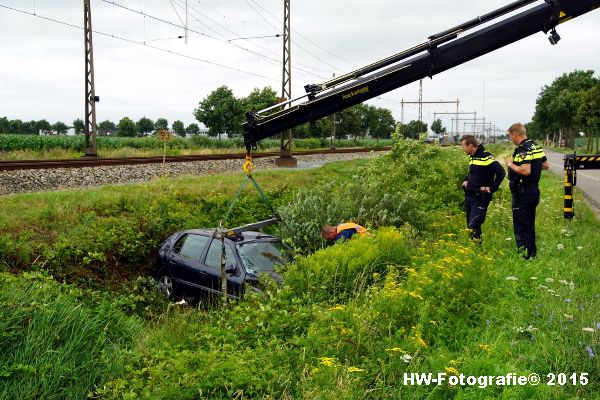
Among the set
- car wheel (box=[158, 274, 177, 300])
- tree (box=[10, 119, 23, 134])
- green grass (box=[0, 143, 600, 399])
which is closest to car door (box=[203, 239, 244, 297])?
car wheel (box=[158, 274, 177, 300])

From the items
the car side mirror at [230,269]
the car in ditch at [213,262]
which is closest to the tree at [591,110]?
the car in ditch at [213,262]

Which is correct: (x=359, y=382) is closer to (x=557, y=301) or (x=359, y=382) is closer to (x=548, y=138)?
(x=557, y=301)

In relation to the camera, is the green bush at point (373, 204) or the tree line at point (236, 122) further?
the tree line at point (236, 122)

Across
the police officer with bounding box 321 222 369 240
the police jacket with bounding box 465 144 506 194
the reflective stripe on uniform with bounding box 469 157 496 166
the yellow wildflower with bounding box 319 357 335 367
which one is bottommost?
the yellow wildflower with bounding box 319 357 335 367

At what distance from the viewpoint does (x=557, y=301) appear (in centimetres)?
566

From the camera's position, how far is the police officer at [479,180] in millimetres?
9117

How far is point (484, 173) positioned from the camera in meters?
9.16

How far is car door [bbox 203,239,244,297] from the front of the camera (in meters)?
8.15

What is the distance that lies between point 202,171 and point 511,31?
14417 millimetres

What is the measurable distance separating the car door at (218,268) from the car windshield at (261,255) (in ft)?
0.51

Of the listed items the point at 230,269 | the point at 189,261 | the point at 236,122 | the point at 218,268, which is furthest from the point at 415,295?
the point at 236,122

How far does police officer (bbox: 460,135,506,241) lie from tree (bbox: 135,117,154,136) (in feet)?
286

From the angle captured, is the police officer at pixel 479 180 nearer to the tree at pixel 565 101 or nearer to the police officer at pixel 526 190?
the police officer at pixel 526 190

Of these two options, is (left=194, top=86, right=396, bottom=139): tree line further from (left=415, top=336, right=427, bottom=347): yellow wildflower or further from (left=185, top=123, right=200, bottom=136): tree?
(left=415, top=336, right=427, bottom=347): yellow wildflower
